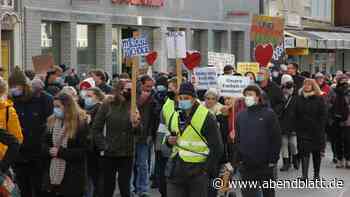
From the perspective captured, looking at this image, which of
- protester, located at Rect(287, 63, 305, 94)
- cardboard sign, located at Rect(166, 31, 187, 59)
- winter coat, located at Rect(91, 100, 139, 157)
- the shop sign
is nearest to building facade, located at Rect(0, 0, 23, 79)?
the shop sign

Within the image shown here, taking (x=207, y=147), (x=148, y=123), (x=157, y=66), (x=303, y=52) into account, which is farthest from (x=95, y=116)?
(x=303, y=52)

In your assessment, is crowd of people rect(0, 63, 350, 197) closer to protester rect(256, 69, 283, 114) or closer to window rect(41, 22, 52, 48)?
protester rect(256, 69, 283, 114)

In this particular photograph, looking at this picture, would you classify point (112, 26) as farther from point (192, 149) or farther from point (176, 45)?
point (192, 149)

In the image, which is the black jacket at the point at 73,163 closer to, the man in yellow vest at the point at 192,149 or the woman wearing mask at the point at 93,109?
the man in yellow vest at the point at 192,149

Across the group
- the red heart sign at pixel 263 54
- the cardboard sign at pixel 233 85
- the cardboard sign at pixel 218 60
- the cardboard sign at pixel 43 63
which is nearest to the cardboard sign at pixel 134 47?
the cardboard sign at pixel 233 85

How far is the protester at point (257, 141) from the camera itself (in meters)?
9.76

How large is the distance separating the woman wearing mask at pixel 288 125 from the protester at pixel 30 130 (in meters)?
5.78

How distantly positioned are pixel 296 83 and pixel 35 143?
841 cm

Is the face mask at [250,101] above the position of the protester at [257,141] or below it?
above

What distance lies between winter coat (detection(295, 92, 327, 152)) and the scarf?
602 centimetres

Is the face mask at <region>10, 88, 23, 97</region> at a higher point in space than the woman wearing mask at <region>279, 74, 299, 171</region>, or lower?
higher

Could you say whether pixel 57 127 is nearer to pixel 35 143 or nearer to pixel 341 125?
pixel 35 143

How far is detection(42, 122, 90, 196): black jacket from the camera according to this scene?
891 centimetres

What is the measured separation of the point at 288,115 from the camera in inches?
588
